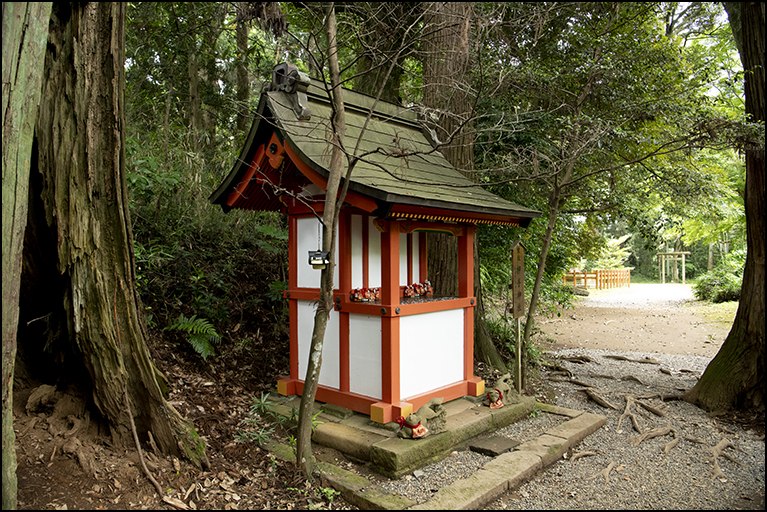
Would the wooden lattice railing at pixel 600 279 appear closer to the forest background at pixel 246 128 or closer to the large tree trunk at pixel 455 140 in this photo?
the forest background at pixel 246 128

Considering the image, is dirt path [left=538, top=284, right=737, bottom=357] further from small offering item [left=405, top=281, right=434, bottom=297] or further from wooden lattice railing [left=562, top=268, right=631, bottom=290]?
wooden lattice railing [left=562, top=268, right=631, bottom=290]

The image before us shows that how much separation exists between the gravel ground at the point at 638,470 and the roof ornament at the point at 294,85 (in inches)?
138

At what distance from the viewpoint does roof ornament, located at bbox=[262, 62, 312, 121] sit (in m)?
4.62

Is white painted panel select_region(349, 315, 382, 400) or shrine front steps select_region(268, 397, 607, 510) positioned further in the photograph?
white painted panel select_region(349, 315, 382, 400)

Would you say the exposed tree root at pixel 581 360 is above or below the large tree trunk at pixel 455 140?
below

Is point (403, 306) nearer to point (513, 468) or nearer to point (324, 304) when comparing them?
point (324, 304)

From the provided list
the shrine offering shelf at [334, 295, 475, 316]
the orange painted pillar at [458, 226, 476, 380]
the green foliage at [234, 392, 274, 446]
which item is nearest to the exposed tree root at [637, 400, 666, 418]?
the orange painted pillar at [458, 226, 476, 380]

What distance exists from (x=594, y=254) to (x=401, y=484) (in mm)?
8969

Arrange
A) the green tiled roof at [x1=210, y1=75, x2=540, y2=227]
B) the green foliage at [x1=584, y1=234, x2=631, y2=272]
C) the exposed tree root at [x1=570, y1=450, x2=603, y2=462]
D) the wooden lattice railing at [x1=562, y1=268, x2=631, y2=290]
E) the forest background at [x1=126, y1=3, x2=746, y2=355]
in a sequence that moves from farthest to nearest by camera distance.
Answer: the green foliage at [x1=584, y1=234, x2=631, y2=272], the wooden lattice railing at [x1=562, y1=268, x2=631, y2=290], the forest background at [x1=126, y1=3, x2=746, y2=355], the exposed tree root at [x1=570, y1=450, x2=603, y2=462], the green tiled roof at [x1=210, y1=75, x2=540, y2=227]

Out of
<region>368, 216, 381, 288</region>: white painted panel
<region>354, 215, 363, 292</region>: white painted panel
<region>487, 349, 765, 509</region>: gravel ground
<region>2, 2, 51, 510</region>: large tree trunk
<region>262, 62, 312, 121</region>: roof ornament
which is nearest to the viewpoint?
<region>2, 2, 51, 510</region>: large tree trunk

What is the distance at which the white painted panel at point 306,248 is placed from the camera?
5.14 meters

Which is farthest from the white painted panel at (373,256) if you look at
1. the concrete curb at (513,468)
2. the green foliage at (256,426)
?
the concrete curb at (513,468)

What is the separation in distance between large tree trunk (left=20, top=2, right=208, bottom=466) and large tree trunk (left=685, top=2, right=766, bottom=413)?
234 inches

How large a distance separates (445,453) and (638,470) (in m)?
1.72
